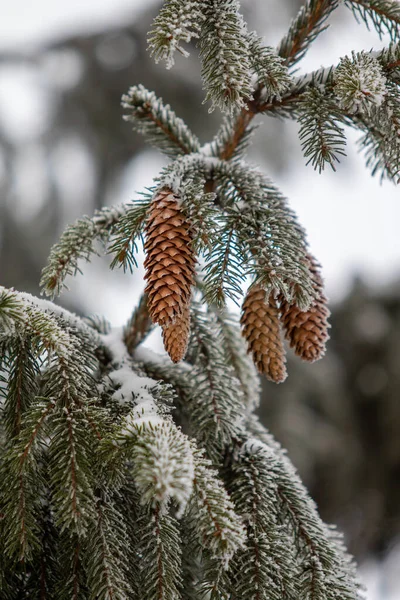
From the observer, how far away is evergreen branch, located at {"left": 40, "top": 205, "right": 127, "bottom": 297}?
845mm

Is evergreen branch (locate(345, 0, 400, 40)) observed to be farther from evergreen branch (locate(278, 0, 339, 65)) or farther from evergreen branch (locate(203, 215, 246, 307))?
→ evergreen branch (locate(203, 215, 246, 307))

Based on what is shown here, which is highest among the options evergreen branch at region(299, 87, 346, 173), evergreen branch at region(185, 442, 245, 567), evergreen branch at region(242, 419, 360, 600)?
evergreen branch at region(299, 87, 346, 173)

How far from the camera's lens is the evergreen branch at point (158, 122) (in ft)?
3.31

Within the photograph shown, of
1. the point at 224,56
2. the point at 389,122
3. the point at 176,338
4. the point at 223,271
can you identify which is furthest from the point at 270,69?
the point at 176,338

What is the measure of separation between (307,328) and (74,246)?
0.39 metres

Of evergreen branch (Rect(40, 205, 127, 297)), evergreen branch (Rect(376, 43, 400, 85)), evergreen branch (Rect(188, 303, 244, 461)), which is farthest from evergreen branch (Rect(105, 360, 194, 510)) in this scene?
evergreen branch (Rect(376, 43, 400, 85))

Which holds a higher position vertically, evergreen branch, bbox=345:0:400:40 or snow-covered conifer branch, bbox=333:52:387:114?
evergreen branch, bbox=345:0:400:40

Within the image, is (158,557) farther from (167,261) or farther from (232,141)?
(232,141)

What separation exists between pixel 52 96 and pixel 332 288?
2.53 m

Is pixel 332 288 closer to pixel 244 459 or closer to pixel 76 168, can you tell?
pixel 76 168

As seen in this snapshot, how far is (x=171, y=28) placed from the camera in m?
0.67

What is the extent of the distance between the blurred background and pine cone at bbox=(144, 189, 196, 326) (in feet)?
7.63

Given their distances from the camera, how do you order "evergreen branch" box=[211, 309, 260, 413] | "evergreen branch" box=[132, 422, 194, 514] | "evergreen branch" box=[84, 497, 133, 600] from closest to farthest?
"evergreen branch" box=[132, 422, 194, 514], "evergreen branch" box=[84, 497, 133, 600], "evergreen branch" box=[211, 309, 260, 413]

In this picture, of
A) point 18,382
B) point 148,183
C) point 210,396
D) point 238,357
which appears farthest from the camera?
point 148,183
